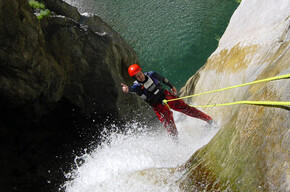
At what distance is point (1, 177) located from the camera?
6660mm

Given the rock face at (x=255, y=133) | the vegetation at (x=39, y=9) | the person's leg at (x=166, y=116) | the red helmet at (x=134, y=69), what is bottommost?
the person's leg at (x=166, y=116)

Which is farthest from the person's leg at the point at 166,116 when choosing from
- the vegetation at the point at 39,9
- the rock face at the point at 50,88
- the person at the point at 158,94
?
the vegetation at the point at 39,9

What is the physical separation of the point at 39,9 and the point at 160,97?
5.49 metres

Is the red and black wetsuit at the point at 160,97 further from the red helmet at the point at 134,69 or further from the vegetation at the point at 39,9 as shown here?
the vegetation at the point at 39,9

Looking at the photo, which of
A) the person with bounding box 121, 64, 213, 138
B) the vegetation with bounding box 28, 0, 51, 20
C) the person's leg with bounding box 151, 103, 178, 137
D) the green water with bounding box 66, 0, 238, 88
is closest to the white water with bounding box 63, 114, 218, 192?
the person's leg with bounding box 151, 103, 178, 137

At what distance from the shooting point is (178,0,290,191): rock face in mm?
2707

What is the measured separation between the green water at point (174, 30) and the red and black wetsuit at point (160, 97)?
6978 mm

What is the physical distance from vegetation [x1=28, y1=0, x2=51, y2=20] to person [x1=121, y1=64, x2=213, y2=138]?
4.30 meters

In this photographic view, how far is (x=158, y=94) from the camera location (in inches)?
281

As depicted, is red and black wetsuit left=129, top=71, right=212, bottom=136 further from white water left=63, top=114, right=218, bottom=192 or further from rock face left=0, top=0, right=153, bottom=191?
rock face left=0, top=0, right=153, bottom=191

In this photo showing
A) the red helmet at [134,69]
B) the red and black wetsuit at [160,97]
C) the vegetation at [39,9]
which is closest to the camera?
the red helmet at [134,69]

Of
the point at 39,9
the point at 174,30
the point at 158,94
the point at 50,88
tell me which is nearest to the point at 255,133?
the point at 158,94

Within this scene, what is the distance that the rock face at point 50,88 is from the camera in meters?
6.72

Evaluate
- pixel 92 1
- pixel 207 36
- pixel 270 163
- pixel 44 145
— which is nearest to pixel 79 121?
pixel 44 145
